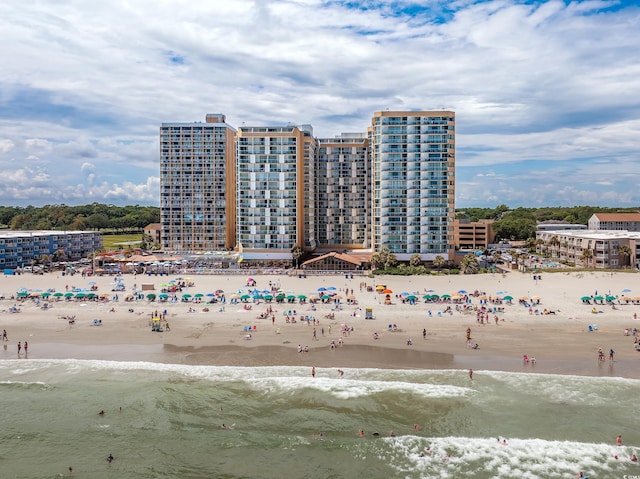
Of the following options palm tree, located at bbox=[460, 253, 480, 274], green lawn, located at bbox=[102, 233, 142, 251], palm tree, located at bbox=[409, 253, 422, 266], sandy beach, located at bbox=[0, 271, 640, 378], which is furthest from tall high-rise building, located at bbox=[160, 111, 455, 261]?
green lawn, located at bbox=[102, 233, 142, 251]

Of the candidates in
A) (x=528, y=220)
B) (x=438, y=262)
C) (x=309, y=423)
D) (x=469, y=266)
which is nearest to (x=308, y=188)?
(x=438, y=262)

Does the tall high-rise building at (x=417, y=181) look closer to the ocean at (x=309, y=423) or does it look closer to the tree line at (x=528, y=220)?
the ocean at (x=309, y=423)

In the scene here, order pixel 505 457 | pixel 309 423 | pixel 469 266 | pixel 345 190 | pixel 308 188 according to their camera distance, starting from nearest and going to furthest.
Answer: pixel 505 457, pixel 309 423, pixel 469 266, pixel 308 188, pixel 345 190

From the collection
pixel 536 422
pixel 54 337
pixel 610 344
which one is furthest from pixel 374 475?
pixel 54 337

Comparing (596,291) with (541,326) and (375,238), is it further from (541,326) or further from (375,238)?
(375,238)

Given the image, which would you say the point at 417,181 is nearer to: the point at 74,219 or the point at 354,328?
the point at 354,328
